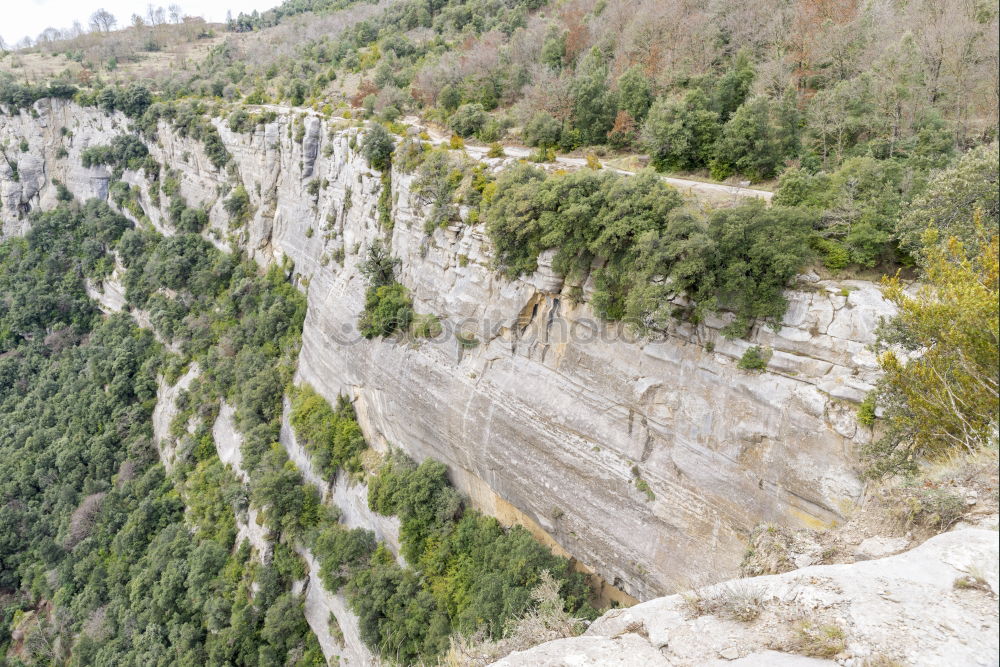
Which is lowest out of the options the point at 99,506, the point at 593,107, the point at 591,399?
the point at 99,506

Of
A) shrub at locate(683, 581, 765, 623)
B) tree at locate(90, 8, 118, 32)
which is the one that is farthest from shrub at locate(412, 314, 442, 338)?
tree at locate(90, 8, 118, 32)

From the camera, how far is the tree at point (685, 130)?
1950cm

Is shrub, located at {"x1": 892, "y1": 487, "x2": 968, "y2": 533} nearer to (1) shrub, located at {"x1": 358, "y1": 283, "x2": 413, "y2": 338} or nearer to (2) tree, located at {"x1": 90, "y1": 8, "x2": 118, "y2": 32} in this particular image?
(1) shrub, located at {"x1": 358, "y1": 283, "x2": 413, "y2": 338}

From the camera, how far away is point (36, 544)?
3547 centimetres

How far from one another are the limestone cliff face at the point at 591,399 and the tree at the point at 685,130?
842 cm

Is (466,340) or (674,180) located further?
(466,340)

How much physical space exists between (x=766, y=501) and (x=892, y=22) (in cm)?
2127

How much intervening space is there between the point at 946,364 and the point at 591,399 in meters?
9.79

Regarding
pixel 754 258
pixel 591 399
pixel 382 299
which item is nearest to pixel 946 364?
pixel 754 258

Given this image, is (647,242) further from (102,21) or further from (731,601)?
(102,21)

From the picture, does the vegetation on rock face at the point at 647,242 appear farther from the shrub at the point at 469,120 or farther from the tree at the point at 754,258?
the shrub at the point at 469,120

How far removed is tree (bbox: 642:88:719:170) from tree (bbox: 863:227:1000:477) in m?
11.1

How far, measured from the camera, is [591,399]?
1705 cm

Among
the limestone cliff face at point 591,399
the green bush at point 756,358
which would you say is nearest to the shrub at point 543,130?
the limestone cliff face at point 591,399
